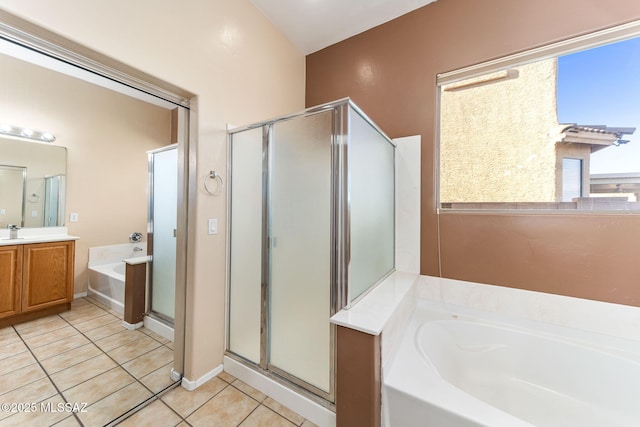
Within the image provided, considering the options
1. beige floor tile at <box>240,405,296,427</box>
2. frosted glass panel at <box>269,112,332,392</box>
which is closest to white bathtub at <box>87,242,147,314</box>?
frosted glass panel at <box>269,112,332,392</box>

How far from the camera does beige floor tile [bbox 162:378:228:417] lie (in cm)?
142

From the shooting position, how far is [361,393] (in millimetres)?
1104

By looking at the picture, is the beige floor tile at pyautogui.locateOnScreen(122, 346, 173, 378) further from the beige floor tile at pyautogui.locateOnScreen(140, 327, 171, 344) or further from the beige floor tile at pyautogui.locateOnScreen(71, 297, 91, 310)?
the beige floor tile at pyautogui.locateOnScreen(71, 297, 91, 310)

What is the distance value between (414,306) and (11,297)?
311 centimetres

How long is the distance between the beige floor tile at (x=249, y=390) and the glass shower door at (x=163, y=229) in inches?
30.0

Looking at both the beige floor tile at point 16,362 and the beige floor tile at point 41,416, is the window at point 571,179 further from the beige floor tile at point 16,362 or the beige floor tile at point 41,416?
the beige floor tile at point 16,362

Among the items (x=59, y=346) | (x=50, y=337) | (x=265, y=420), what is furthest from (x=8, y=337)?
(x=265, y=420)

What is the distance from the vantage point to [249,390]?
62.3 inches

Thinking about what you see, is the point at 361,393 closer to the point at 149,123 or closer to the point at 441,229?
the point at 441,229

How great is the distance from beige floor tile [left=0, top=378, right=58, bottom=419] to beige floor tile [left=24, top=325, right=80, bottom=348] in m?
0.37

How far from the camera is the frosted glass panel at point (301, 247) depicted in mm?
1387

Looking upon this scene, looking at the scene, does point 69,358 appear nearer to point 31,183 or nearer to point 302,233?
point 31,183

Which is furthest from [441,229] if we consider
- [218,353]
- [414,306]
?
[218,353]

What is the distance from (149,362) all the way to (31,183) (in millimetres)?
1610
